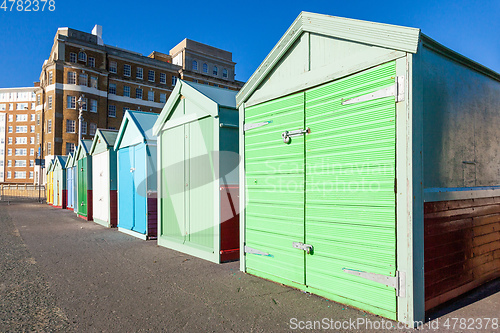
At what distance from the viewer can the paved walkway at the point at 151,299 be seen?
3.83 meters

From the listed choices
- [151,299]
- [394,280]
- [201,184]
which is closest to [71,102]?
[201,184]

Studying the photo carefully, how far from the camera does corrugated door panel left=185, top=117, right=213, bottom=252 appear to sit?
7.02 metres

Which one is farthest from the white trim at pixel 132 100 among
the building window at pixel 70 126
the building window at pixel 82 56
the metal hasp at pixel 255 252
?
the metal hasp at pixel 255 252

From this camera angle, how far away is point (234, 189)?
6.98 meters

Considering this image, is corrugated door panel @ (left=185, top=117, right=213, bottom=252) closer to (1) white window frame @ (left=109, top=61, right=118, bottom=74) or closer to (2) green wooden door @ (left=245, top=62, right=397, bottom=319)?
(2) green wooden door @ (left=245, top=62, right=397, bottom=319)

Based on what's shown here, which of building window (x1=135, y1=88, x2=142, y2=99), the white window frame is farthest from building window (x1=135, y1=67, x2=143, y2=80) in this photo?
the white window frame

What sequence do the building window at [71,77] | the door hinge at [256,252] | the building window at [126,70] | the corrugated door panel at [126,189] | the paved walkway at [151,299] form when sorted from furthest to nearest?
the building window at [126,70]
the building window at [71,77]
the corrugated door panel at [126,189]
the door hinge at [256,252]
the paved walkway at [151,299]

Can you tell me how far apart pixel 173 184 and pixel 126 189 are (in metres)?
3.30

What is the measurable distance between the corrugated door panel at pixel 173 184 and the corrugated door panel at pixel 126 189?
2.13 meters

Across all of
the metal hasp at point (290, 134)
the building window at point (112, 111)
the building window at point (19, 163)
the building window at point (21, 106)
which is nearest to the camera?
the metal hasp at point (290, 134)

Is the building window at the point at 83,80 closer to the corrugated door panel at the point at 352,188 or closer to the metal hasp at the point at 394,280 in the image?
the corrugated door panel at the point at 352,188

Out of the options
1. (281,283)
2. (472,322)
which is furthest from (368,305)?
(281,283)

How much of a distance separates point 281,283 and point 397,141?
272 centimetres

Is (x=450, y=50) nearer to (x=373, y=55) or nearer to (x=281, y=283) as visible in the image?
(x=373, y=55)
